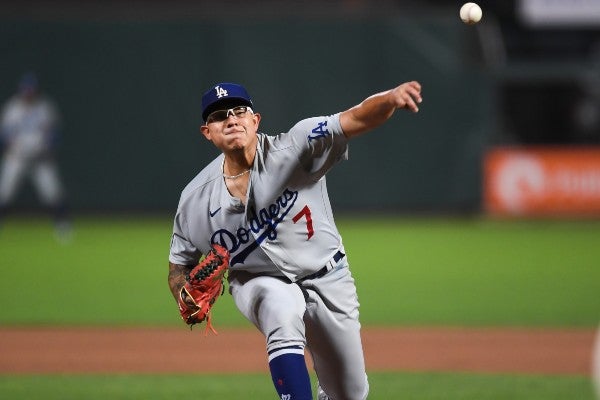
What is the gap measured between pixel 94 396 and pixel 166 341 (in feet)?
7.63

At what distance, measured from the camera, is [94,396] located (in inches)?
280

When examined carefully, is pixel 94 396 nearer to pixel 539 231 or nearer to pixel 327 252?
pixel 327 252

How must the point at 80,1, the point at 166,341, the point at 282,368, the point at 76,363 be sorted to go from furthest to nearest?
the point at 80,1, the point at 166,341, the point at 76,363, the point at 282,368

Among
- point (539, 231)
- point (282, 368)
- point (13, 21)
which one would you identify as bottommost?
point (539, 231)

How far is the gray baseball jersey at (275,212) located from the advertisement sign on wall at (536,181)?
44.8ft

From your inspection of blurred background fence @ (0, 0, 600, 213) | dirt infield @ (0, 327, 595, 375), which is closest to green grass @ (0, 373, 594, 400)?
dirt infield @ (0, 327, 595, 375)

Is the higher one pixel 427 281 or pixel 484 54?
pixel 484 54

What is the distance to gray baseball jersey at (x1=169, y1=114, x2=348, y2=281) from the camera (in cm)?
517

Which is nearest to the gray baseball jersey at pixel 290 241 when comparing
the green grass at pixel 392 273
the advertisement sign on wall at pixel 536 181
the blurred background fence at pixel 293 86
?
the green grass at pixel 392 273

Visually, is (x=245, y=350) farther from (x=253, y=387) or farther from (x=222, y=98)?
(x=222, y=98)

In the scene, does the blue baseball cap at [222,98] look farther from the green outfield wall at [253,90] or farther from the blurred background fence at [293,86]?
the blurred background fence at [293,86]

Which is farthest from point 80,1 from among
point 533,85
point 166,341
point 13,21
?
point 166,341

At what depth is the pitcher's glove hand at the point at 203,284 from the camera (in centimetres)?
516

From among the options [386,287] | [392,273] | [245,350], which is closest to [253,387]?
[245,350]
